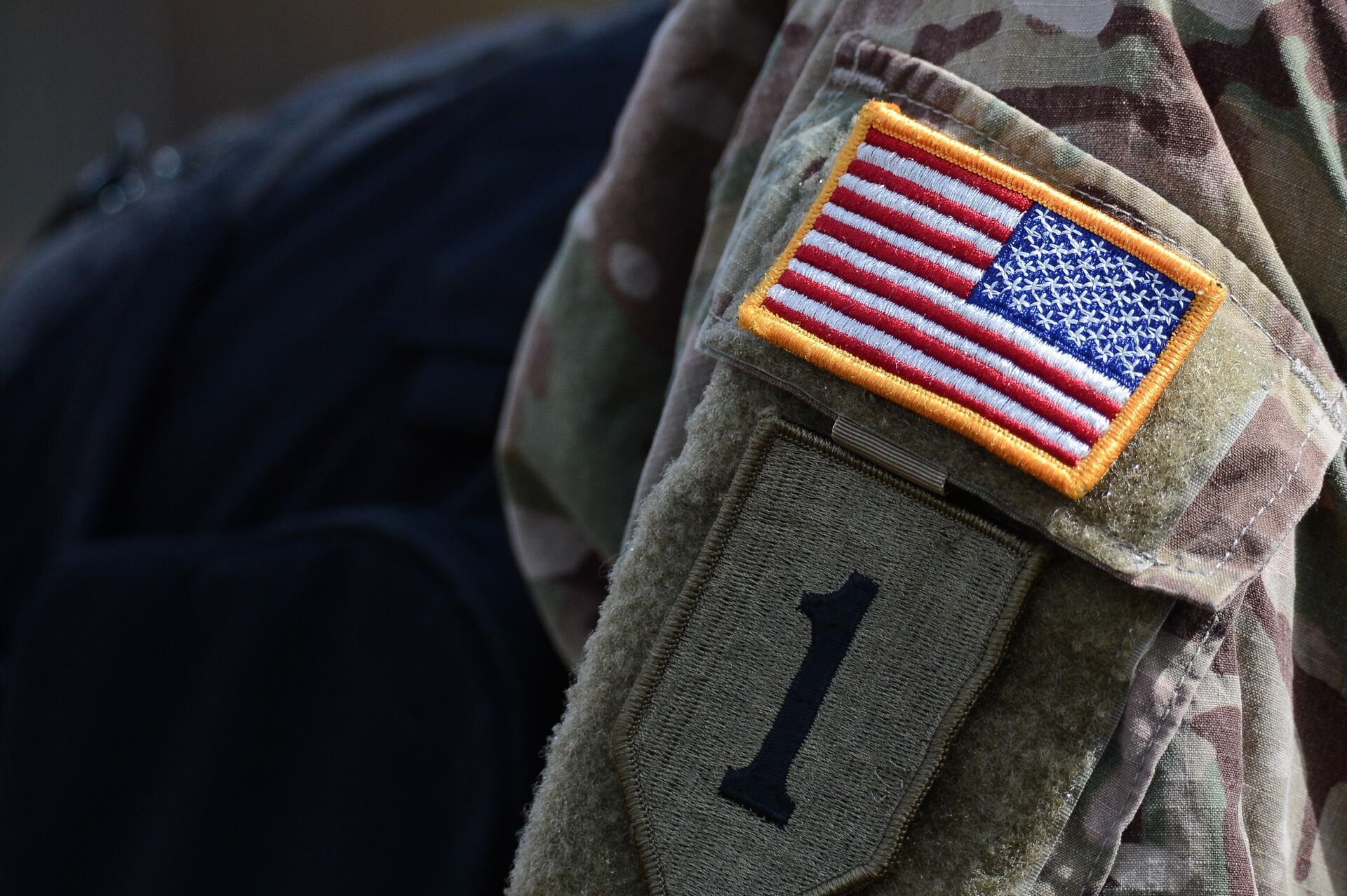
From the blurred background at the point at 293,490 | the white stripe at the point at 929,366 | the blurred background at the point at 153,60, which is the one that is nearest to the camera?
the white stripe at the point at 929,366

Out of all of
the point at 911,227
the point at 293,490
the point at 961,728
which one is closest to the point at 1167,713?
the point at 961,728

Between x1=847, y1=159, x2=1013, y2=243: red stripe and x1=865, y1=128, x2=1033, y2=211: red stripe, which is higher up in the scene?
x1=865, y1=128, x2=1033, y2=211: red stripe

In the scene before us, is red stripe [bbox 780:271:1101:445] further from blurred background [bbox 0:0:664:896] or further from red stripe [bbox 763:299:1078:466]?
blurred background [bbox 0:0:664:896]

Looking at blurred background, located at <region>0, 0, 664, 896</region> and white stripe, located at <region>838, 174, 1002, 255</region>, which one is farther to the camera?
blurred background, located at <region>0, 0, 664, 896</region>

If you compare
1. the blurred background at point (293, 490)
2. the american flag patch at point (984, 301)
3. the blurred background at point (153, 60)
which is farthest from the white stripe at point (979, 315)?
the blurred background at point (153, 60)

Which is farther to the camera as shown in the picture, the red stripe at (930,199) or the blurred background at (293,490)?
the blurred background at (293,490)

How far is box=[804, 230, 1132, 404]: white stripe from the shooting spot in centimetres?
32

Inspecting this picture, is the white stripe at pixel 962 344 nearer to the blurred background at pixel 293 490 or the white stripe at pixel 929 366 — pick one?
the white stripe at pixel 929 366

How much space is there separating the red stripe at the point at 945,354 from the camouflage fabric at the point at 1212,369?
0.02 meters

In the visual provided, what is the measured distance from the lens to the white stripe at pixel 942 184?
1.09ft

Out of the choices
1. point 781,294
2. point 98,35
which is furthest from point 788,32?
point 98,35

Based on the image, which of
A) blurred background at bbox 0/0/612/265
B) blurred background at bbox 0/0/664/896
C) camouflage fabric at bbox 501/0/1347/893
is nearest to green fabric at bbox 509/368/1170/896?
camouflage fabric at bbox 501/0/1347/893

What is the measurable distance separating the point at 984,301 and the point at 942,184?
40 millimetres

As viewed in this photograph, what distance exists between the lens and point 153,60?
217 centimetres
